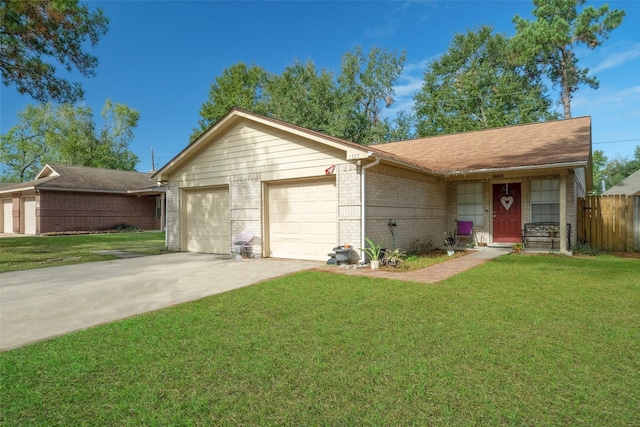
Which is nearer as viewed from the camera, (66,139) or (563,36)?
(563,36)

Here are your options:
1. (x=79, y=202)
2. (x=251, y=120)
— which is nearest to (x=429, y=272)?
(x=251, y=120)

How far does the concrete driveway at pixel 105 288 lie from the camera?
Result: 431 centimetres

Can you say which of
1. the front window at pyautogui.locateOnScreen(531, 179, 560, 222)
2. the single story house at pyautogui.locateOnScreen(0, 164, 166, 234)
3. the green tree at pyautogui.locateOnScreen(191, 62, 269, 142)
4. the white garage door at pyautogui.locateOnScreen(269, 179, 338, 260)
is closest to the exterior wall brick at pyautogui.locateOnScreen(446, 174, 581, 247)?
the front window at pyautogui.locateOnScreen(531, 179, 560, 222)

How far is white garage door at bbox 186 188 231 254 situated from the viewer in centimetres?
1181

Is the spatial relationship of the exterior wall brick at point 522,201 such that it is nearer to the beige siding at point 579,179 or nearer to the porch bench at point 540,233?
the beige siding at point 579,179

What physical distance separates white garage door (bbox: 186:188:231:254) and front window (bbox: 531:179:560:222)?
1019 centimetres

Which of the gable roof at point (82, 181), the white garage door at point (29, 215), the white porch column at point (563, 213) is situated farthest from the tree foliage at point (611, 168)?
the white garage door at point (29, 215)

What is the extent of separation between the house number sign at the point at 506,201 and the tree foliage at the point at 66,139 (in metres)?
42.6

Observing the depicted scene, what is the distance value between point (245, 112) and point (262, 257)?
14.5 ft

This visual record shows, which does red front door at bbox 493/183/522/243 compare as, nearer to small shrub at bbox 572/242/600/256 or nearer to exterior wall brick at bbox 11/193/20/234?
small shrub at bbox 572/242/600/256

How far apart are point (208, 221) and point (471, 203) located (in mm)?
9549

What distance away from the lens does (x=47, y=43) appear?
12.2 m

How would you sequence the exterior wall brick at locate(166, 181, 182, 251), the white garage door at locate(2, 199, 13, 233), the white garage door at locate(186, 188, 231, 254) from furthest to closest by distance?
the white garage door at locate(2, 199, 13, 233)
the exterior wall brick at locate(166, 181, 182, 251)
the white garage door at locate(186, 188, 231, 254)

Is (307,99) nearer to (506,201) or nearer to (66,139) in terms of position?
(506,201)
